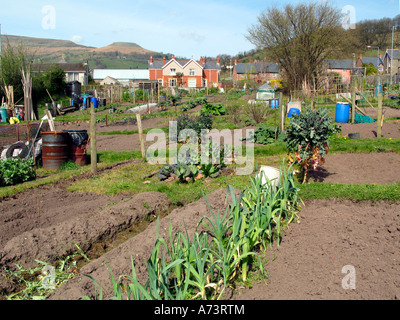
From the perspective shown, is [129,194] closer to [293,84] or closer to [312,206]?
[312,206]

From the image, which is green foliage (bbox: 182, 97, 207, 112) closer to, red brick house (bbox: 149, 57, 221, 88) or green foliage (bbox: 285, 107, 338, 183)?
green foliage (bbox: 285, 107, 338, 183)

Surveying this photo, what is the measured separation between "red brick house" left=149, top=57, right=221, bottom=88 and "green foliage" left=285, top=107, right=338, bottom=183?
55995 millimetres

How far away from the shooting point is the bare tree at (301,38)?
30.4 m

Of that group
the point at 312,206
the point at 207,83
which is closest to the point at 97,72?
the point at 207,83

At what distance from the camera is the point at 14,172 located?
877 cm

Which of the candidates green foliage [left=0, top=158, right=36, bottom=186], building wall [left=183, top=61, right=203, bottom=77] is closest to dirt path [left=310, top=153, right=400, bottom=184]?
green foliage [left=0, top=158, right=36, bottom=186]

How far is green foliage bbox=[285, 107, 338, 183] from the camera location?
285 inches

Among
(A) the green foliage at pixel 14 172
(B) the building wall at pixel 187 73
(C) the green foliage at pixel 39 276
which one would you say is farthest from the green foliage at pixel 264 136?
(B) the building wall at pixel 187 73

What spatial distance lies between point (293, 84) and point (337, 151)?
905 inches

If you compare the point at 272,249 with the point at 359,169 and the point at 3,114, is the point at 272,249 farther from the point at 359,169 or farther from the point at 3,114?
Result: the point at 3,114

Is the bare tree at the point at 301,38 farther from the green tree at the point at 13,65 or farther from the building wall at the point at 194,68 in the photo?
the building wall at the point at 194,68

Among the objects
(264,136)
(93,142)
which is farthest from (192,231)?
(264,136)

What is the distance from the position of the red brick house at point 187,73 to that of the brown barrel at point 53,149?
175 feet
